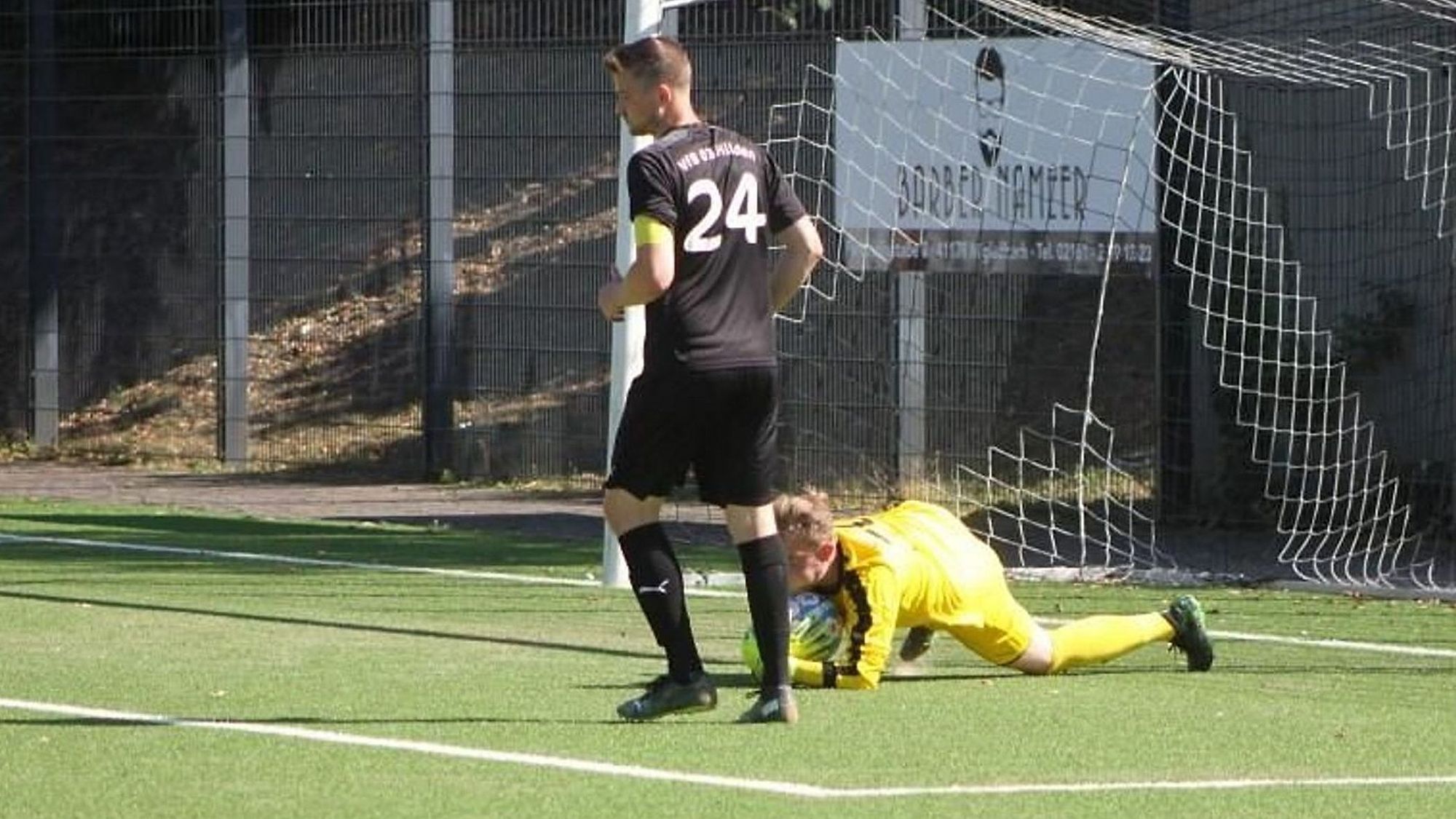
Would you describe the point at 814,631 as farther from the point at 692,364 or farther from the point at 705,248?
the point at 705,248

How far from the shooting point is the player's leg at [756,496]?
8.30 metres

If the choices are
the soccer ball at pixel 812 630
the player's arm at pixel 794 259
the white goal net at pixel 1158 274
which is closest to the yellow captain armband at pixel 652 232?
the player's arm at pixel 794 259

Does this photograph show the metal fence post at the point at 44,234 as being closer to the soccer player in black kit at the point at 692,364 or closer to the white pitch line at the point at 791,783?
the soccer player in black kit at the point at 692,364

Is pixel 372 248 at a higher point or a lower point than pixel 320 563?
higher

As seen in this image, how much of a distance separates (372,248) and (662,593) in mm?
12405

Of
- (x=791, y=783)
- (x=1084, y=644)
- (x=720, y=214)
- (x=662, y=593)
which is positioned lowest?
(x=791, y=783)

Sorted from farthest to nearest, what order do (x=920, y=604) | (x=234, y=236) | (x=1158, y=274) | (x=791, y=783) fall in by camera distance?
(x=234, y=236)
(x=1158, y=274)
(x=920, y=604)
(x=791, y=783)

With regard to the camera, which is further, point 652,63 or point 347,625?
point 347,625

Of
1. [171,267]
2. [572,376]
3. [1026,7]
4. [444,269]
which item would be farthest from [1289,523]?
[171,267]

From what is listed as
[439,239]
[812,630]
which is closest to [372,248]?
[439,239]

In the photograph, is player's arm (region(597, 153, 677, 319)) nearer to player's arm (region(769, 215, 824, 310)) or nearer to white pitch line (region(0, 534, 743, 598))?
player's arm (region(769, 215, 824, 310))

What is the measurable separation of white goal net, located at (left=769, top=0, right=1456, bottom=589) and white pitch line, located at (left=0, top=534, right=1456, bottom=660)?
2834 millimetres

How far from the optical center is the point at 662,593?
8453 millimetres

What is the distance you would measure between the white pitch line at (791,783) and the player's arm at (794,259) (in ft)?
5.54
